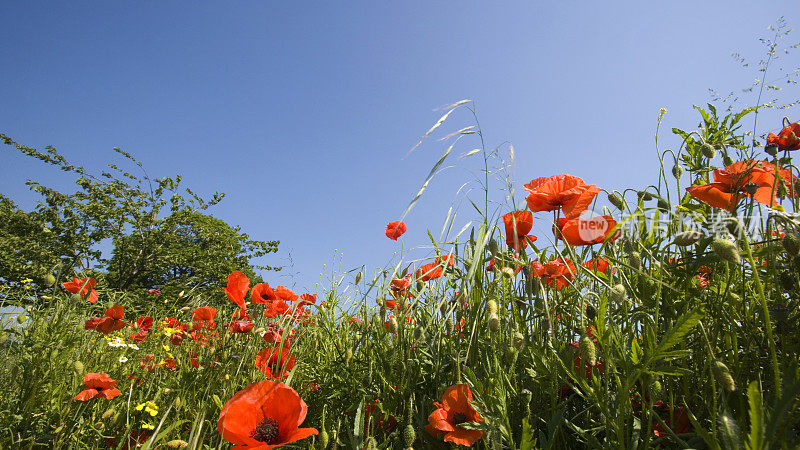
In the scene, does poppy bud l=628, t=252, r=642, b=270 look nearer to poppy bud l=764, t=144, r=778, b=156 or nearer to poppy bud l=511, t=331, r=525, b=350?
poppy bud l=511, t=331, r=525, b=350

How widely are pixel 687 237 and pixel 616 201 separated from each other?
15.3 inches

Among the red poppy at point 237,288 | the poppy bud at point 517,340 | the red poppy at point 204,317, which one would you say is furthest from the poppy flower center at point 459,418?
the red poppy at point 204,317

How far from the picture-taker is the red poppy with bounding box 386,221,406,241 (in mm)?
2113

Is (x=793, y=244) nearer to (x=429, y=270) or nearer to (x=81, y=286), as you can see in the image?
(x=429, y=270)

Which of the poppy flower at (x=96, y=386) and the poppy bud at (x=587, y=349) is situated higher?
the poppy bud at (x=587, y=349)

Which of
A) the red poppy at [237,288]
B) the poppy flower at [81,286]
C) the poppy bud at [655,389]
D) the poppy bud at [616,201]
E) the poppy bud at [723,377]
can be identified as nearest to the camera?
the poppy bud at [723,377]

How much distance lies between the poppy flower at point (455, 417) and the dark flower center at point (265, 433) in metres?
0.36

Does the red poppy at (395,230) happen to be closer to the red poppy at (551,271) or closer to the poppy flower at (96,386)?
the red poppy at (551,271)

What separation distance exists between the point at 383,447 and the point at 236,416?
0.36 metres

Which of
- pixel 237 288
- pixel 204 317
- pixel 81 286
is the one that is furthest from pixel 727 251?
pixel 81 286

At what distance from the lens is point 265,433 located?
3.10 feet

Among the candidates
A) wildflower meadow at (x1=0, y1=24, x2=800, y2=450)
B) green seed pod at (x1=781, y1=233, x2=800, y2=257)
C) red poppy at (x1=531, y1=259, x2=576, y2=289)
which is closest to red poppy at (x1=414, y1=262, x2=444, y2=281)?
wildflower meadow at (x1=0, y1=24, x2=800, y2=450)

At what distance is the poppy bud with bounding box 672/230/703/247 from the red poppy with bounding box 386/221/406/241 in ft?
4.25

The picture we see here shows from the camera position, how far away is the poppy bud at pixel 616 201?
128 centimetres
